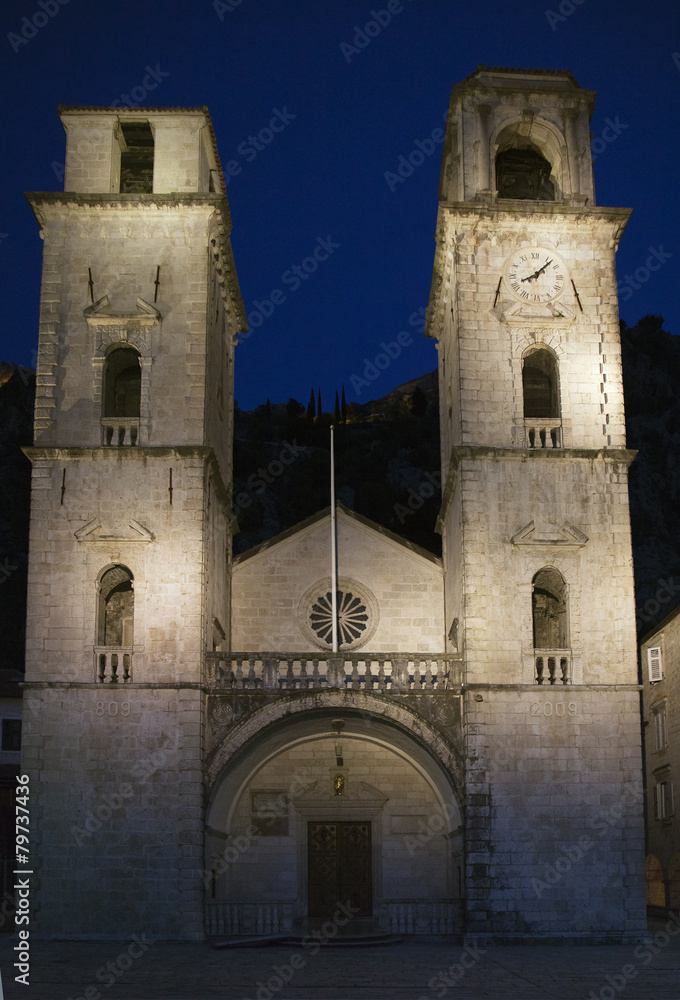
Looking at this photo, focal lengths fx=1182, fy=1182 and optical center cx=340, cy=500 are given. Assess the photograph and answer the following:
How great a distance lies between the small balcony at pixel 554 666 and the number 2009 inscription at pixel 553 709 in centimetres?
49

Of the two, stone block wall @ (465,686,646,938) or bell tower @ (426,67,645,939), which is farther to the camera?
bell tower @ (426,67,645,939)

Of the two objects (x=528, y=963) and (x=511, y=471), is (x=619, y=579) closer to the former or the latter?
(x=511, y=471)

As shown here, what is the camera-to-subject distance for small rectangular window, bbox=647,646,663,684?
34062 millimetres

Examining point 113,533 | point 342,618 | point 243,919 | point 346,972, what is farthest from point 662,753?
point 346,972

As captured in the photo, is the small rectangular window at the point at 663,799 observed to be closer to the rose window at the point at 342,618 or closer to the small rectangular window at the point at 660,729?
the small rectangular window at the point at 660,729

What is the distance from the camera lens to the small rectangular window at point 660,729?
33.8 meters

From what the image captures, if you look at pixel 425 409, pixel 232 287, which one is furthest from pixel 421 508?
pixel 232 287

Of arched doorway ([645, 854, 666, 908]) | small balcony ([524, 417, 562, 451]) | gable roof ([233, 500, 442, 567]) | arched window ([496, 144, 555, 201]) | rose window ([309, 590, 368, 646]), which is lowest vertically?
arched doorway ([645, 854, 666, 908])

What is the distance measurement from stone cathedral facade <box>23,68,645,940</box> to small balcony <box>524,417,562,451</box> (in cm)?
6

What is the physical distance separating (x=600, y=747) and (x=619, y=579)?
11.0 feet

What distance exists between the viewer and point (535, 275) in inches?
990

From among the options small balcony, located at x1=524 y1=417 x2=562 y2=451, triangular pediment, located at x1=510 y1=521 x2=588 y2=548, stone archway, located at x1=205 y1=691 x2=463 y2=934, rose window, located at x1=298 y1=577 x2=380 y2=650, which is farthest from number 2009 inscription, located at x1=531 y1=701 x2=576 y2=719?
rose window, located at x1=298 y1=577 x2=380 y2=650

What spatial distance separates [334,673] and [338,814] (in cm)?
417

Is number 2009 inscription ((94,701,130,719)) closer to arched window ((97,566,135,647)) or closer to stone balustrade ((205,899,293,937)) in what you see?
arched window ((97,566,135,647))
